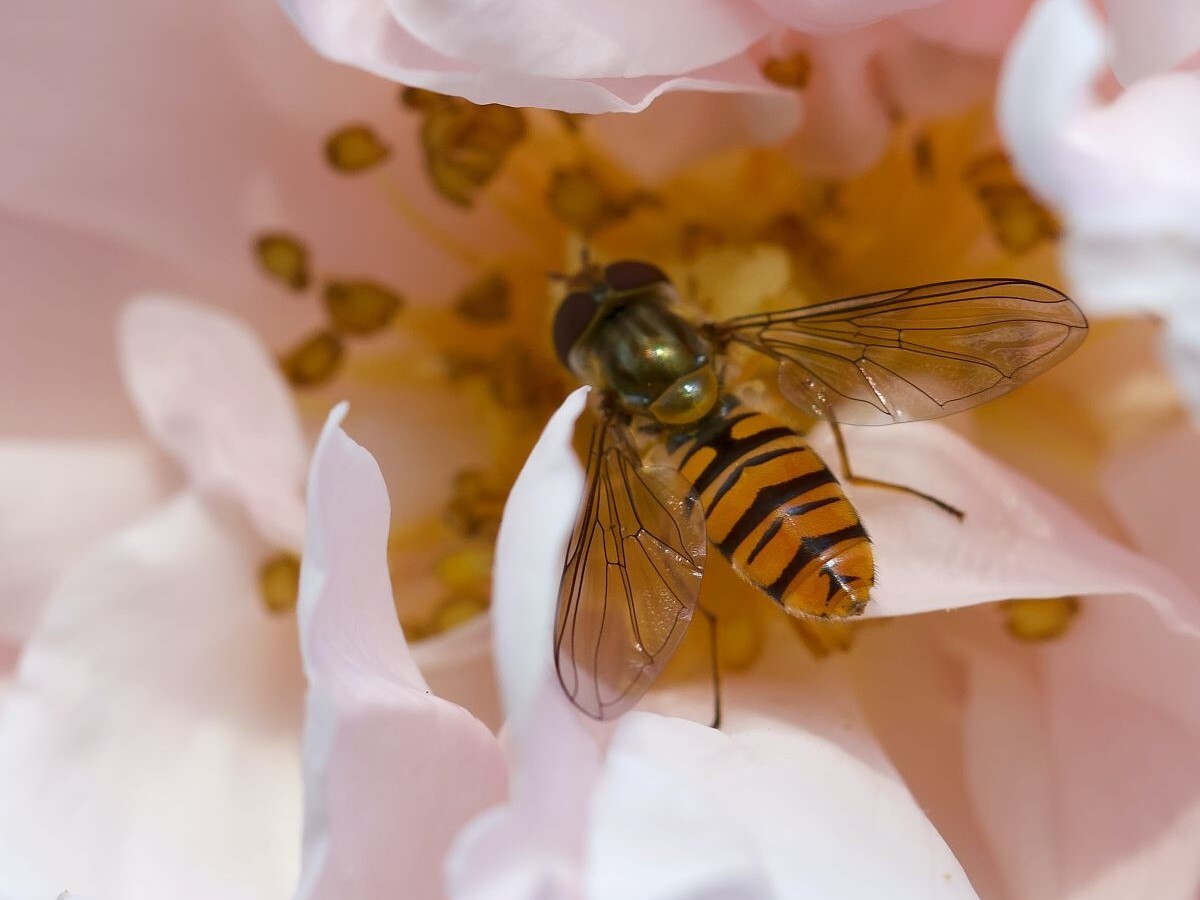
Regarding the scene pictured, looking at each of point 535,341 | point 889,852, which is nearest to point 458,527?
point 535,341

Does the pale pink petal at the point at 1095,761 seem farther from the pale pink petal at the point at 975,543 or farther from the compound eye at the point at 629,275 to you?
the compound eye at the point at 629,275

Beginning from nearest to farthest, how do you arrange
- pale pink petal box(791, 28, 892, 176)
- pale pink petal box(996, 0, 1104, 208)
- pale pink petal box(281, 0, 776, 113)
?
pale pink petal box(996, 0, 1104, 208) < pale pink petal box(281, 0, 776, 113) < pale pink petal box(791, 28, 892, 176)

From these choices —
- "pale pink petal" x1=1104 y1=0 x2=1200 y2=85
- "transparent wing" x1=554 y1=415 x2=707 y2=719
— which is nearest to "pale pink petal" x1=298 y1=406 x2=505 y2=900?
"transparent wing" x1=554 y1=415 x2=707 y2=719

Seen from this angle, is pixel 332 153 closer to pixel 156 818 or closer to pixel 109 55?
pixel 109 55

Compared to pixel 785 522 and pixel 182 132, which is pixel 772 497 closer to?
pixel 785 522

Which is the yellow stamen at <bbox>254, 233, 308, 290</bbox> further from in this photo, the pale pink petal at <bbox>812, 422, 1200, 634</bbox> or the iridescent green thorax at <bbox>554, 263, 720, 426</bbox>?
the pale pink petal at <bbox>812, 422, 1200, 634</bbox>

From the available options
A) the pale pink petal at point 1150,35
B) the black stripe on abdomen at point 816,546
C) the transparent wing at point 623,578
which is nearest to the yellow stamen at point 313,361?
the transparent wing at point 623,578
